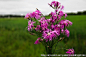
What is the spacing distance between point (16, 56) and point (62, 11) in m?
2.48

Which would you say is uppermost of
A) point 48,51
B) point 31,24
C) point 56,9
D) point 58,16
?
point 56,9

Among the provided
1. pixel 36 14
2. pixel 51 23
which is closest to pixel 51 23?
pixel 51 23

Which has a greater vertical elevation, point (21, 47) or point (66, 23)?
point (66, 23)

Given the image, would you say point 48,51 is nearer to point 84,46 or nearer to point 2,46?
point 84,46

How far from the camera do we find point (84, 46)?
363 centimetres

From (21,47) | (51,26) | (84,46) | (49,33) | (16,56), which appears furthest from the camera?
(21,47)

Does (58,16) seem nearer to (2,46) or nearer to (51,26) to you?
(51,26)

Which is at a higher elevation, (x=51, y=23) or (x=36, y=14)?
(x=36, y=14)

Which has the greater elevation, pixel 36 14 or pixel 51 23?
pixel 36 14

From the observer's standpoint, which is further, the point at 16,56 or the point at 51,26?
the point at 16,56

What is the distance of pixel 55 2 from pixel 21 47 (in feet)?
9.86

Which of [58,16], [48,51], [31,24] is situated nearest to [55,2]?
[58,16]

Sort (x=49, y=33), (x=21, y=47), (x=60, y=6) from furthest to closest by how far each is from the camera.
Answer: (x=21, y=47)
(x=60, y=6)
(x=49, y=33)

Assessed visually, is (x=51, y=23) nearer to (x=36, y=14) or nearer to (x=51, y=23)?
(x=51, y=23)
